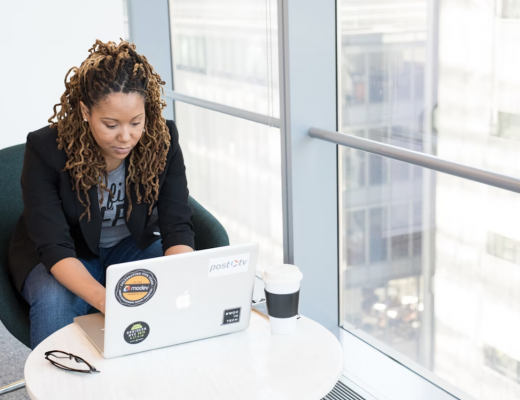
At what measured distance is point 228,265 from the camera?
133cm

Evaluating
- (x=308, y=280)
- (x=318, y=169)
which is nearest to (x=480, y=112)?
(x=318, y=169)

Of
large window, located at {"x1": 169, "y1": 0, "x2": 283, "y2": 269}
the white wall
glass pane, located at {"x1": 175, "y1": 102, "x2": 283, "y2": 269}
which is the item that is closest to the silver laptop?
glass pane, located at {"x1": 175, "y1": 102, "x2": 283, "y2": 269}

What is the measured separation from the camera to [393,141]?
7.13 feet

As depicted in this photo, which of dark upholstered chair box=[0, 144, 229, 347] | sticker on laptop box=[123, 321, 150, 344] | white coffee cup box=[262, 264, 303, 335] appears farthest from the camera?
dark upholstered chair box=[0, 144, 229, 347]

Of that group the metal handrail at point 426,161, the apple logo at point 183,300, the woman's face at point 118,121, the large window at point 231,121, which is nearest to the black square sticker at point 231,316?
the apple logo at point 183,300

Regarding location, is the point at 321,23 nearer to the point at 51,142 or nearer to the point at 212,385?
the point at 51,142

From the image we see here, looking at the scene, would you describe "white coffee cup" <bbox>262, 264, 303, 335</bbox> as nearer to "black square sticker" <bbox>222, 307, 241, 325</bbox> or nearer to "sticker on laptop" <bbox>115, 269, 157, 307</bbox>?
"black square sticker" <bbox>222, 307, 241, 325</bbox>

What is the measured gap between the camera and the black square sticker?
1376 mm

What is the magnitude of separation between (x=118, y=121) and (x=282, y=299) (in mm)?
648

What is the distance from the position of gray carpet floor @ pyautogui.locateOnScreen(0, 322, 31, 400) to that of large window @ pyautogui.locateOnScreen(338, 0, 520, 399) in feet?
4.02

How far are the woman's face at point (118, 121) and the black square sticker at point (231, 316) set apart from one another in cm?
56

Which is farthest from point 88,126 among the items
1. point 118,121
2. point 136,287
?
point 136,287

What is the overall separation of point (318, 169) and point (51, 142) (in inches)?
36.3

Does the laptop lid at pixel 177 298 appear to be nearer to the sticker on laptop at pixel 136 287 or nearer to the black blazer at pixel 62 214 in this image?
the sticker on laptop at pixel 136 287
